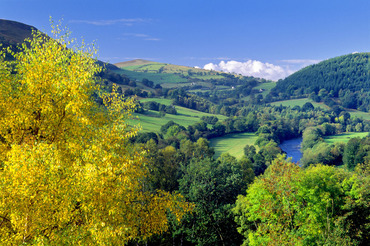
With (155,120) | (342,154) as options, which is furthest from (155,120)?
(342,154)

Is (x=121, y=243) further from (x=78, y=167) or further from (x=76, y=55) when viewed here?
(x=76, y=55)

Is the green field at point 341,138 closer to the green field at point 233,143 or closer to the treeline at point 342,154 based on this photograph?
the treeline at point 342,154

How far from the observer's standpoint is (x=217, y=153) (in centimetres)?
11312

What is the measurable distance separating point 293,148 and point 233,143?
34664 millimetres

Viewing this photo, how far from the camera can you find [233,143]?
13162 centimetres

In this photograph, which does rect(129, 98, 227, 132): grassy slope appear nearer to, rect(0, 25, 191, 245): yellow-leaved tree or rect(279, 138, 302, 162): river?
rect(279, 138, 302, 162): river

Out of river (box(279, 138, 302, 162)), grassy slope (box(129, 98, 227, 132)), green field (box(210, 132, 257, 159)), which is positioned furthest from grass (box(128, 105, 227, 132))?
river (box(279, 138, 302, 162))

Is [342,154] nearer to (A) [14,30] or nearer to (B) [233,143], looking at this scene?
(B) [233,143]

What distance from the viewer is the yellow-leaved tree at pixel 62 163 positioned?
1035 centimetres

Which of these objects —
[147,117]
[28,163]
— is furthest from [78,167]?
[147,117]

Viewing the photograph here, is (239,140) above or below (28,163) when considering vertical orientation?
below

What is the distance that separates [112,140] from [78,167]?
13.6ft

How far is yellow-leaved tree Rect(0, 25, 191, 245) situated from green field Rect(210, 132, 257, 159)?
9489 centimetres

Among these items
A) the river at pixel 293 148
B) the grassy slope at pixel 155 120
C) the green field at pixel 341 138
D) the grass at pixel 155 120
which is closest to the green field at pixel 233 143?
the river at pixel 293 148
